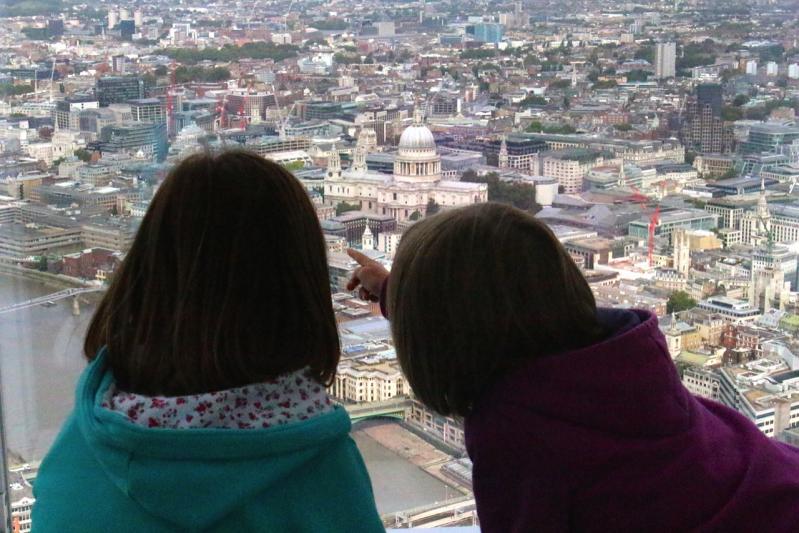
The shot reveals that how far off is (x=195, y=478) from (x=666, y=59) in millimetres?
2112

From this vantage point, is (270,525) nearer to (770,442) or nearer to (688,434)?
(688,434)

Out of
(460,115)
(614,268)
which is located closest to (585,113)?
(460,115)

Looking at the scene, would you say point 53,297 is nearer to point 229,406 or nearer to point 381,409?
point 381,409

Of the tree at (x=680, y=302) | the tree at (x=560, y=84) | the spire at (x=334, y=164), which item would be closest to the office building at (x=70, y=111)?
the spire at (x=334, y=164)

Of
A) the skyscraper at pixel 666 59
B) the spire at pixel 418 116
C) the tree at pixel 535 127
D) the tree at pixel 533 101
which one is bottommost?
the tree at pixel 535 127

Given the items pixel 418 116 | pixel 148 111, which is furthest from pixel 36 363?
pixel 418 116

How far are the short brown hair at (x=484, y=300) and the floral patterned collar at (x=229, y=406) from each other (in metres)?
0.13

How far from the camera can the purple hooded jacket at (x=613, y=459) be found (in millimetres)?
922

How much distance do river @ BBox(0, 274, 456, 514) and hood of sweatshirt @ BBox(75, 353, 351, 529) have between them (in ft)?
3.83

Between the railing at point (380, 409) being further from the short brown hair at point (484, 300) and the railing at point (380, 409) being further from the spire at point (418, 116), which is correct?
the short brown hair at point (484, 300)

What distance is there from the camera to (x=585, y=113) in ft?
8.88

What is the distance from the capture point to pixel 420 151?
8.07 ft

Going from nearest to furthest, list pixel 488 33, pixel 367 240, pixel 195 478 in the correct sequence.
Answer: pixel 195 478, pixel 367 240, pixel 488 33

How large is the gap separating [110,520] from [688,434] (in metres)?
0.51
